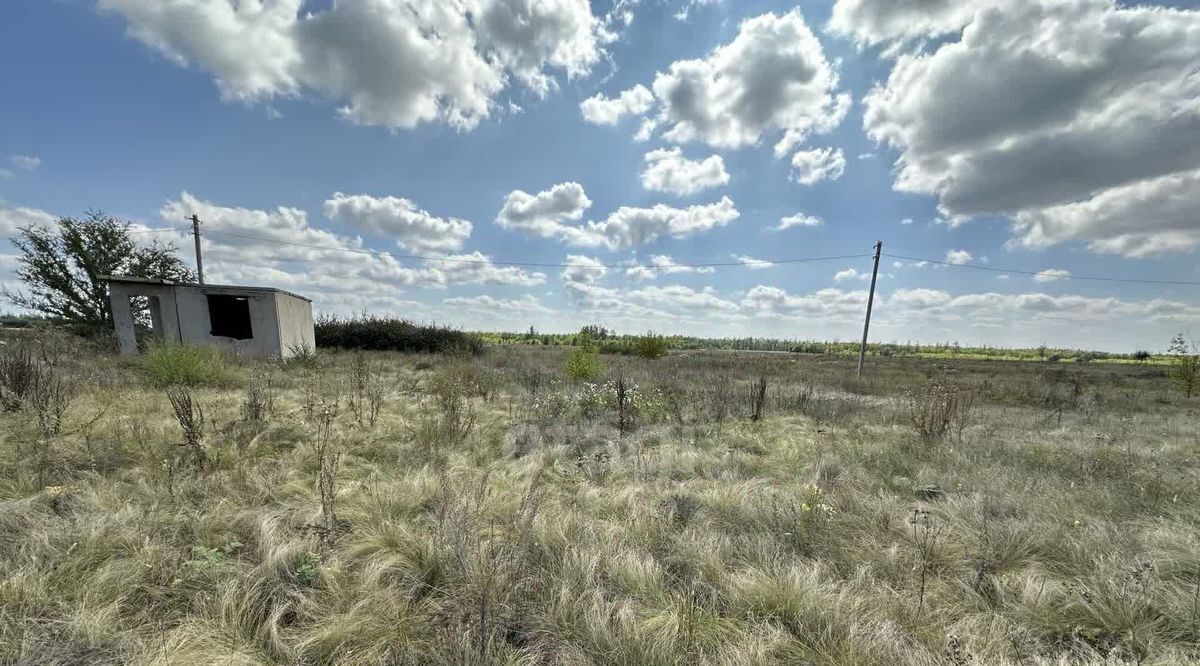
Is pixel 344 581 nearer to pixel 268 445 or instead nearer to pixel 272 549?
pixel 272 549

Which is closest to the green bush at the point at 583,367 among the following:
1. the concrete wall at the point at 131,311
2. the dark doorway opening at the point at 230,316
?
the dark doorway opening at the point at 230,316

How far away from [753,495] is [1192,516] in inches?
142

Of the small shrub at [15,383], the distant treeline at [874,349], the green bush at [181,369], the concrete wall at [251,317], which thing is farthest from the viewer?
the distant treeline at [874,349]

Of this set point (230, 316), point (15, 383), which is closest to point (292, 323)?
Answer: point (230, 316)

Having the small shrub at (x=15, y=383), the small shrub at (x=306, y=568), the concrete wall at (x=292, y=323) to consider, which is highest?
the concrete wall at (x=292, y=323)

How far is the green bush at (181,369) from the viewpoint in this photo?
7184 mm

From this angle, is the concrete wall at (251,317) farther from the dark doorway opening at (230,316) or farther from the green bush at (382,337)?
the green bush at (382,337)

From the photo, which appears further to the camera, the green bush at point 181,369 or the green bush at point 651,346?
the green bush at point 651,346

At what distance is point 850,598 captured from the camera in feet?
7.21

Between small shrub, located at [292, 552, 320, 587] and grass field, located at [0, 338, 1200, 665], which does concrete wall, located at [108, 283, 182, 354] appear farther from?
small shrub, located at [292, 552, 320, 587]

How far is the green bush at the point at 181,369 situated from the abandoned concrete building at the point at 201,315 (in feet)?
19.5

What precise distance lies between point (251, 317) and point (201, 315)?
1.69 m

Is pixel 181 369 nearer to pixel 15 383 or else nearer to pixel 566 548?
pixel 15 383

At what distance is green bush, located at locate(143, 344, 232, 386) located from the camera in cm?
718
